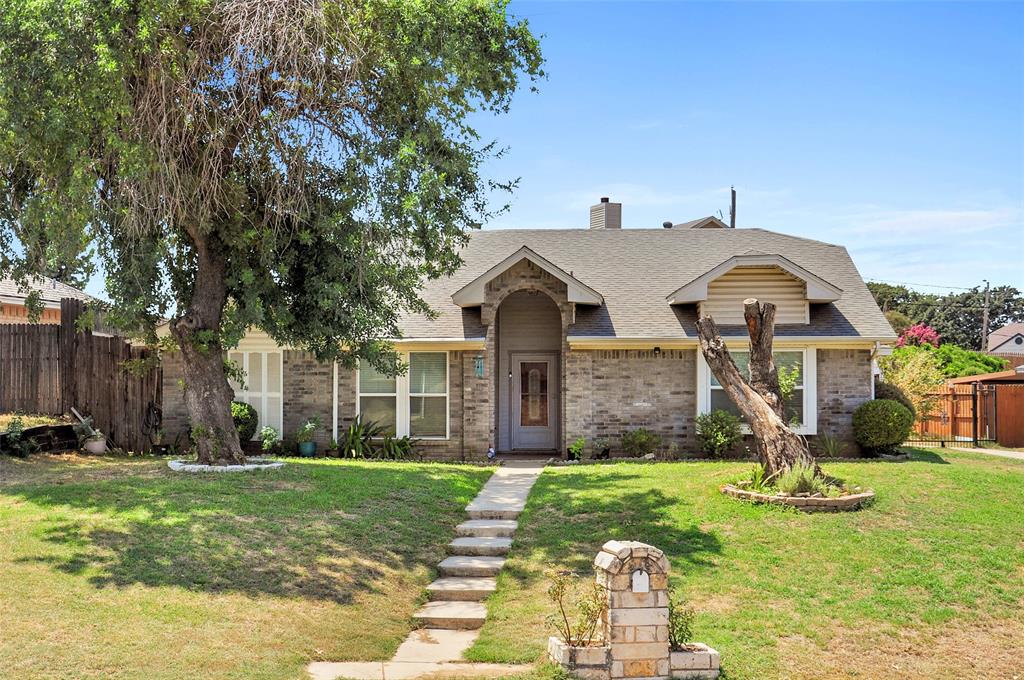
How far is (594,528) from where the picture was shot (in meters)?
11.7

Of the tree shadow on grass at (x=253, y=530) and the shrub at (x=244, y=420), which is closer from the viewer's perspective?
the tree shadow on grass at (x=253, y=530)

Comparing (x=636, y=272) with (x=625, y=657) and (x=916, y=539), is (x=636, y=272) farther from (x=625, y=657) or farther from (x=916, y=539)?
(x=625, y=657)

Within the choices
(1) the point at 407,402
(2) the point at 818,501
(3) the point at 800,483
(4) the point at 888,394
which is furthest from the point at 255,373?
(4) the point at 888,394

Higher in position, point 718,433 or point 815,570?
point 718,433

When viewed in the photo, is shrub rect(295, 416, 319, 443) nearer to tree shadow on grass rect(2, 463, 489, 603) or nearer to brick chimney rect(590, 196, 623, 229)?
tree shadow on grass rect(2, 463, 489, 603)

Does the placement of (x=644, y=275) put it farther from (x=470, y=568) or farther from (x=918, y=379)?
(x=470, y=568)

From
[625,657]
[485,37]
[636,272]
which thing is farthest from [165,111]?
[636,272]

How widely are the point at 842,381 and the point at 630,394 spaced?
4.54m

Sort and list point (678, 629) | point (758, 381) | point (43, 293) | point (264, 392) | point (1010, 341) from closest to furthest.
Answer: point (678, 629)
point (758, 381)
point (264, 392)
point (43, 293)
point (1010, 341)

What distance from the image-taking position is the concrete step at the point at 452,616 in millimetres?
8977

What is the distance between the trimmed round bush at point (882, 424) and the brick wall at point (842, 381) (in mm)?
452

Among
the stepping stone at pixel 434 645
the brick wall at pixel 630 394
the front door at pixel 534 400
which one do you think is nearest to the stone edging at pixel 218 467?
the stepping stone at pixel 434 645

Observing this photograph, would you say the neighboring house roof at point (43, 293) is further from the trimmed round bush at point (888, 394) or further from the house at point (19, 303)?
the trimmed round bush at point (888, 394)

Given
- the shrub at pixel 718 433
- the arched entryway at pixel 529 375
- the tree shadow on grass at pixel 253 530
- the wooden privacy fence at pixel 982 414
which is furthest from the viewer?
the wooden privacy fence at pixel 982 414
